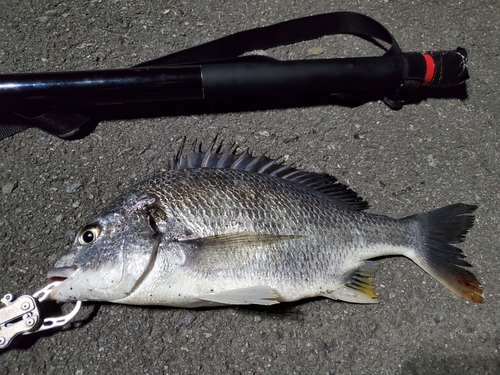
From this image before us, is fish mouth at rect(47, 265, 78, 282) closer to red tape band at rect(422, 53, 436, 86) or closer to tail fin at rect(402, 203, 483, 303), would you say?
tail fin at rect(402, 203, 483, 303)

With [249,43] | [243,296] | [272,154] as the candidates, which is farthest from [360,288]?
[249,43]

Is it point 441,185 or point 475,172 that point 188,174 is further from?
point 475,172

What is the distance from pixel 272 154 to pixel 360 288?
33.1 inches

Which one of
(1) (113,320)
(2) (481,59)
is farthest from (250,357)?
(2) (481,59)

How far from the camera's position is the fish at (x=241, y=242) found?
1.71 m

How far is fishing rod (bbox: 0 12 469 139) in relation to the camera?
1900 mm

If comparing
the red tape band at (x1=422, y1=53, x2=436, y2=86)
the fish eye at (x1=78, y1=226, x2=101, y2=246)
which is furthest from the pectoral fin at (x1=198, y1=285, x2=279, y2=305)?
the red tape band at (x1=422, y1=53, x2=436, y2=86)

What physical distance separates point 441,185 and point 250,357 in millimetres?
1385

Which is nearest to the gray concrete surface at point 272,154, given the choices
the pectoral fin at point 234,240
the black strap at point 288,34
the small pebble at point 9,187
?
the small pebble at point 9,187

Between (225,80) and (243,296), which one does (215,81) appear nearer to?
(225,80)

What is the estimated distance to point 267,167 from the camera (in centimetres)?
206

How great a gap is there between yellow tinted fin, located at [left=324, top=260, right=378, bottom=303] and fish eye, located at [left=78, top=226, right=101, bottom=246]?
106 cm

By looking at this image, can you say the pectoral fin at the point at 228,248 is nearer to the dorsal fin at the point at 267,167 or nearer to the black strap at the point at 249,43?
the dorsal fin at the point at 267,167

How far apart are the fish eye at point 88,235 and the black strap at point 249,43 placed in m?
0.65
